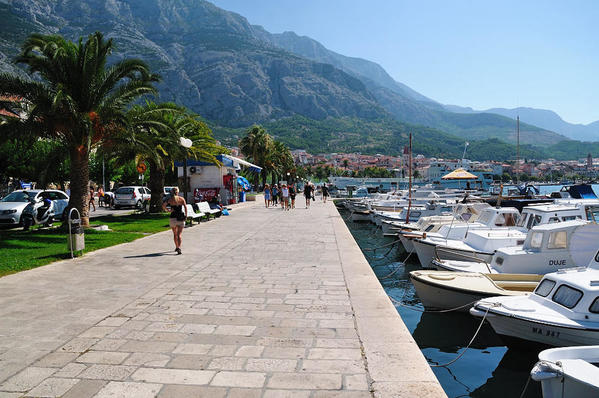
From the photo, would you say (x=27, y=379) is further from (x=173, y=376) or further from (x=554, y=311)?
(x=554, y=311)

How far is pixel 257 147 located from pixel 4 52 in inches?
3417

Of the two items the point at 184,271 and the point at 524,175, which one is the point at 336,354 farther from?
the point at 524,175

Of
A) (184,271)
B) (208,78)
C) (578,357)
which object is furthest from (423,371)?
(208,78)

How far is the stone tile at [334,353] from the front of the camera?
15.3 ft

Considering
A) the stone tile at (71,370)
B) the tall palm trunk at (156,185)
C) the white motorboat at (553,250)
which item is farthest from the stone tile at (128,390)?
the tall palm trunk at (156,185)

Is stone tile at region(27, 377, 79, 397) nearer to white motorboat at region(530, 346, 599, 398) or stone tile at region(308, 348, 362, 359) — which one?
stone tile at region(308, 348, 362, 359)

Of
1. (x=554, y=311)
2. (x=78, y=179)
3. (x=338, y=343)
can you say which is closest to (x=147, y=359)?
(x=338, y=343)

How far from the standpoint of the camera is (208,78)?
184 m

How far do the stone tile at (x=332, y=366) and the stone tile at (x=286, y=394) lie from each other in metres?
0.46

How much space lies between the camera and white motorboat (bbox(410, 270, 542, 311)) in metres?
8.80

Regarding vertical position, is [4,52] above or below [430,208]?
above

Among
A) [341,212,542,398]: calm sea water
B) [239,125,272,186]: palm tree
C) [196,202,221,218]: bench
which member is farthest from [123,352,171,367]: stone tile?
[239,125,272,186]: palm tree

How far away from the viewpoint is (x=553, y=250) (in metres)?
10.9

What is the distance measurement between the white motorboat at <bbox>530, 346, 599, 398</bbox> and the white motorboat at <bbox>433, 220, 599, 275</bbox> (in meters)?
6.28
